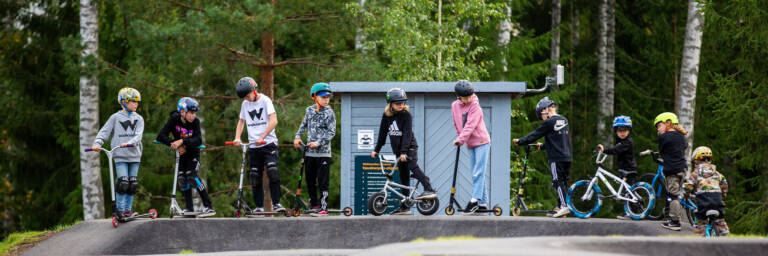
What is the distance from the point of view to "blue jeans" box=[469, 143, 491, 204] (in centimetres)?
1118

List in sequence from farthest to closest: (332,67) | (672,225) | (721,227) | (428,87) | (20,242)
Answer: (332,67) < (428,87) < (20,242) < (672,225) < (721,227)

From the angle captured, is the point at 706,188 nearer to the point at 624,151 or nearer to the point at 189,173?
the point at 624,151

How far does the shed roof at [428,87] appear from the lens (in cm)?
1253

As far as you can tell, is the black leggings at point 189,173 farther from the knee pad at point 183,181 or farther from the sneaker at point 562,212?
the sneaker at point 562,212

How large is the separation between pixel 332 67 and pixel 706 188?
449 inches

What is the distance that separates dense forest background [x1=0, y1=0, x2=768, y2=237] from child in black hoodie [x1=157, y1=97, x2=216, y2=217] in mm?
6914

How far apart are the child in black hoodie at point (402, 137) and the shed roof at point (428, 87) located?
163 cm

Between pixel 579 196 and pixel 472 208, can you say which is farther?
pixel 579 196

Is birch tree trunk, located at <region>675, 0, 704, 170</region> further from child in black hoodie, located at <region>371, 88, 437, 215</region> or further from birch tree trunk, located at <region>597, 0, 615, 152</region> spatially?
child in black hoodie, located at <region>371, 88, 437, 215</region>

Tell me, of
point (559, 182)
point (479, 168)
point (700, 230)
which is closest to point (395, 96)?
point (479, 168)

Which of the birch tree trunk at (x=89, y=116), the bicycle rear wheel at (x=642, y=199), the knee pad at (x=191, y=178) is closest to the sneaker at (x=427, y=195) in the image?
the bicycle rear wheel at (x=642, y=199)

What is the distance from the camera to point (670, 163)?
34.7 feet

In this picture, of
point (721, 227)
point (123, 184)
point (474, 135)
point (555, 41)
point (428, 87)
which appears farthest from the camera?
point (555, 41)

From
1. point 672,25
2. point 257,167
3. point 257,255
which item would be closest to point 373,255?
point 257,255
